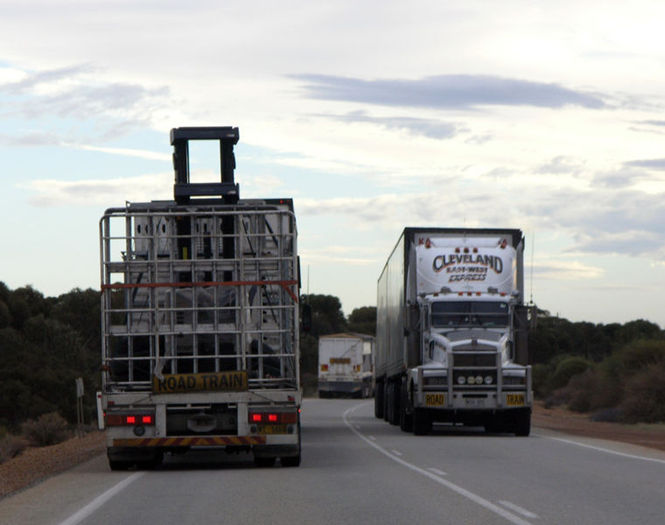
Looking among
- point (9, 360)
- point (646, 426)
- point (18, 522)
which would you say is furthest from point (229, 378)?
point (9, 360)

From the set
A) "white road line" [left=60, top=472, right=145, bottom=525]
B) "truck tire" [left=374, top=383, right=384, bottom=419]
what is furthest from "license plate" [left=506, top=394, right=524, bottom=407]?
"truck tire" [left=374, top=383, right=384, bottom=419]

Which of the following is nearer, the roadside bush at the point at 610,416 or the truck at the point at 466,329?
the truck at the point at 466,329

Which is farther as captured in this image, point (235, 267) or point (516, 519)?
point (235, 267)

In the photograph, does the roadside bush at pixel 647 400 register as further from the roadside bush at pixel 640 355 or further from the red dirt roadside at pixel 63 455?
the roadside bush at pixel 640 355

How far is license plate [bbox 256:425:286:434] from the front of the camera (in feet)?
56.2

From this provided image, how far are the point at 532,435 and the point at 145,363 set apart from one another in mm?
13791

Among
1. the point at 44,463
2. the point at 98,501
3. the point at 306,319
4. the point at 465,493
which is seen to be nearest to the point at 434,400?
the point at 306,319

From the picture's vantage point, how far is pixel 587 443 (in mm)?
25516

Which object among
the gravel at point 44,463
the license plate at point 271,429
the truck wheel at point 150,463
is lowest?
the gravel at point 44,463

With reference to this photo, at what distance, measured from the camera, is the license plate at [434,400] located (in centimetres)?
2697

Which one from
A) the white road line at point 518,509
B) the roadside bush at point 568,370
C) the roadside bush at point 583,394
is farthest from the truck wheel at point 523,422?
the roadside bush at point 568,370

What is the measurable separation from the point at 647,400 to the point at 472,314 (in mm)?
14866

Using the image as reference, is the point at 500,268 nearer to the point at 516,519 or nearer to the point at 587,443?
the point at 587,443

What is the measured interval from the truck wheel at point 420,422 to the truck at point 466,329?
0.02 m
